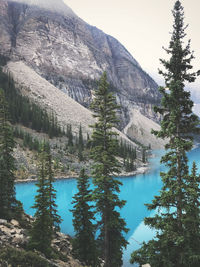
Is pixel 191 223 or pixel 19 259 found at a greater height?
pixel 191 223

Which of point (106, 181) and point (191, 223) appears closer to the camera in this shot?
point (191, 223)

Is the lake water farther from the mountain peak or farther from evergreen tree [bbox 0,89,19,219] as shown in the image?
the mountain peak

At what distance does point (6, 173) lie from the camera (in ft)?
56.8

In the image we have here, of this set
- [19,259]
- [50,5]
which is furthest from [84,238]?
[50,5]

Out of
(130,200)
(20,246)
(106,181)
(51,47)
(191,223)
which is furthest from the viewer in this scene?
(51,47)

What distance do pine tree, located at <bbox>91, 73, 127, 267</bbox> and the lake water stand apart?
6.82 meters

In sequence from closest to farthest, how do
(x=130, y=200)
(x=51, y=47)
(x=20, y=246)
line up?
(x=20, y=246) → (x=130, y=200) → (x=51, y=47)

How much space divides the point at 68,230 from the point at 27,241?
1503cm

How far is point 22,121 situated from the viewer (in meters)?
84.6

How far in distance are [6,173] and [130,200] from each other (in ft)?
105

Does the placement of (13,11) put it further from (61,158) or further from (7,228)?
(7,228)

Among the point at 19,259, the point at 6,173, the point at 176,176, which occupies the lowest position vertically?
the point at 19,259

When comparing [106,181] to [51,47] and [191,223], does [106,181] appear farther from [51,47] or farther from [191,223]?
[51,47]

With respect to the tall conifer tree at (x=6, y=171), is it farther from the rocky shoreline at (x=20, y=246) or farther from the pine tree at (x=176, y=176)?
the pine tree at (x=176, y=176)
